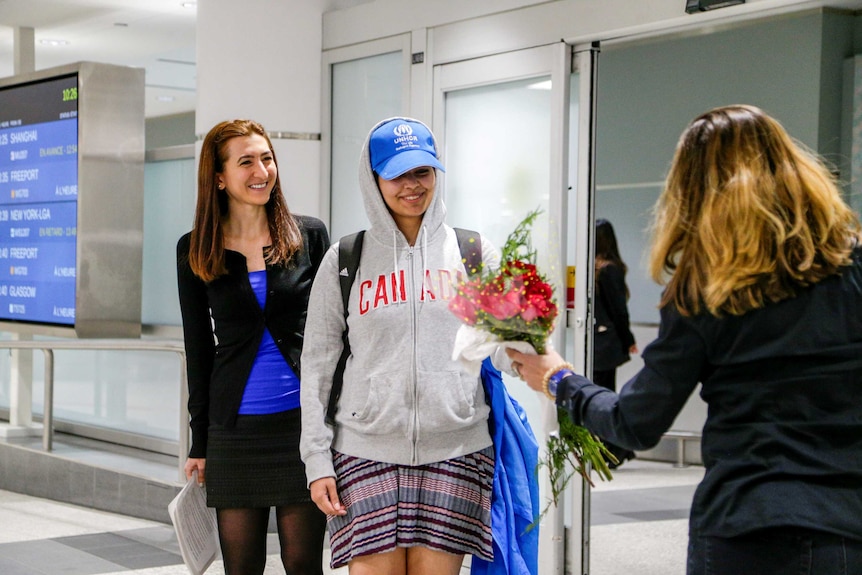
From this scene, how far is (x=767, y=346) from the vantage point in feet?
5.97

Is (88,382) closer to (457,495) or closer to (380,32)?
(380,32)

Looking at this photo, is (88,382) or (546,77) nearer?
(546,77)

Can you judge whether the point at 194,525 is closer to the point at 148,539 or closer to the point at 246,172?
the point at 246,172

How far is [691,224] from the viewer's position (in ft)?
6.19

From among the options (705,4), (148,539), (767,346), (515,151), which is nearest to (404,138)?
(767,346)

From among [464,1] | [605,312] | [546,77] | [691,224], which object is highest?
[464,1]

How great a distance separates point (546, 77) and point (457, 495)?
2.71 meters

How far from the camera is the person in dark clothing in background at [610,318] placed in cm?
757

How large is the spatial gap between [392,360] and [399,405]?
0.11 m

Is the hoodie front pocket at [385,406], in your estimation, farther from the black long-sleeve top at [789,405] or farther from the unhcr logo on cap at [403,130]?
the black long-sleeve top at [789,405]

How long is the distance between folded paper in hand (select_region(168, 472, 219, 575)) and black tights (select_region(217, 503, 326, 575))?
131mm

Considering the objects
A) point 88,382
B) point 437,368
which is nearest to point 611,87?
point 88,382

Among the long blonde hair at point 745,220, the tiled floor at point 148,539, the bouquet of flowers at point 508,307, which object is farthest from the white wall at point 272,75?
the long blonde hair at point 745,220

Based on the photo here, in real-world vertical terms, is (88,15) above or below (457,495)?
above
